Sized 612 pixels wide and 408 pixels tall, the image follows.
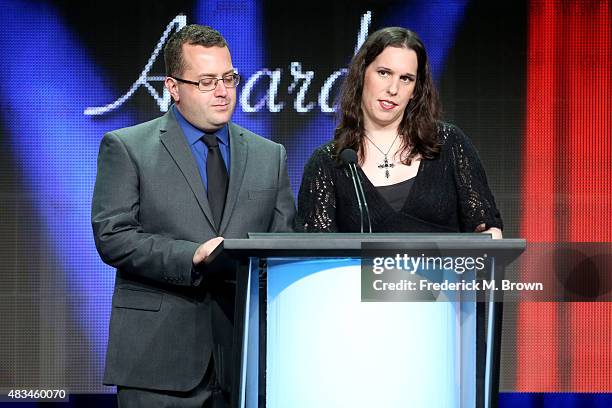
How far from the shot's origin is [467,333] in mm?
2340

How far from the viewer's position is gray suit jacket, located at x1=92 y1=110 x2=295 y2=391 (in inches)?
114

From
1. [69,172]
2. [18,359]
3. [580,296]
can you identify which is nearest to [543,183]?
[580,296]

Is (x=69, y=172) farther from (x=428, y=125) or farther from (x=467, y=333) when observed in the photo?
(x=467, y=333)

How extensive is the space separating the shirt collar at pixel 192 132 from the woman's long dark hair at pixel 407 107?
38 cm

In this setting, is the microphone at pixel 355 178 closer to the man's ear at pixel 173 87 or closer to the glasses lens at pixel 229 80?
the glasses lens at pixel 229 80

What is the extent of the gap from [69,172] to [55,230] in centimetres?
28

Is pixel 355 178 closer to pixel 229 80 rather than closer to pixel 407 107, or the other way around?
pixel 407 107

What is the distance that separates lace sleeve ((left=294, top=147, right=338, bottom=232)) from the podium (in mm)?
873

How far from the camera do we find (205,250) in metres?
2.68

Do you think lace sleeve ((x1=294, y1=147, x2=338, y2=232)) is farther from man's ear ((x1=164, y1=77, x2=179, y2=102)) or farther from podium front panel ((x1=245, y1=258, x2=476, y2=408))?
podium front panel ((x1=245, y1=258, x2=476, y2=408))

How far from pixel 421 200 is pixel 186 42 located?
0.84m

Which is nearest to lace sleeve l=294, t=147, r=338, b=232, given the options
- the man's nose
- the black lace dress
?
the black lace dress

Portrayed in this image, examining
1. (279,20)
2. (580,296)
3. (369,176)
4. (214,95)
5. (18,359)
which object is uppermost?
(279,20)

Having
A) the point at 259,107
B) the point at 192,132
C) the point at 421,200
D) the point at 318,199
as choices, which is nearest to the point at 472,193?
the point at 421,200
